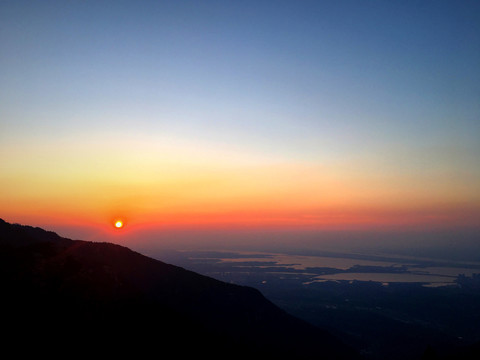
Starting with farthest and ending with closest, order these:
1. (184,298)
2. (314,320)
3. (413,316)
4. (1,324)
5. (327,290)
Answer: (327,290)
(413,316)
(314,320)
(184,298)
(1,324)

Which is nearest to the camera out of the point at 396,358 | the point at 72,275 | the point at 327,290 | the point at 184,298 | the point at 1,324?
the point at 1,324

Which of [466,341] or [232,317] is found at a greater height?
[232,317]

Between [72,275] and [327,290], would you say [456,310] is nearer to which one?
[327,290]

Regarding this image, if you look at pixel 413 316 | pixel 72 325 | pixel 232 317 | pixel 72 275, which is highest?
pixel 72 275

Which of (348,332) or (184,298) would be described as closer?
(184,298)

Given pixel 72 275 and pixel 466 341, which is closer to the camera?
pixel 72 275

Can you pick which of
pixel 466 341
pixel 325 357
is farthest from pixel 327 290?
pixel 325 357

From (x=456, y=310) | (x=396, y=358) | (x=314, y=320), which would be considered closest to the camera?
(x=396, y=358)

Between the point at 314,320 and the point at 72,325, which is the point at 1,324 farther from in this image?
the point at 314,320

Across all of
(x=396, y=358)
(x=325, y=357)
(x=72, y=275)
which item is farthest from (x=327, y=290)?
(x=72, y=275)
